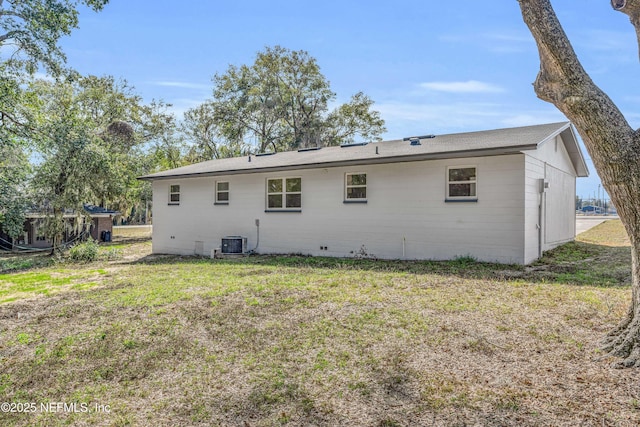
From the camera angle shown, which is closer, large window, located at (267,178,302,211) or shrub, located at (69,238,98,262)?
large window, located at (267,178,302,211)

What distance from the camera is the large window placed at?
12164mm

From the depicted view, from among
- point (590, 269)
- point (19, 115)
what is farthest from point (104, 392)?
point (19, 115)

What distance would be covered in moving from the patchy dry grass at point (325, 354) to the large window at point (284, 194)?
17.5 ft

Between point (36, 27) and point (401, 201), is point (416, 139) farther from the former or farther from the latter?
point (36, 27)

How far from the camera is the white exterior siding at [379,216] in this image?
8.89m

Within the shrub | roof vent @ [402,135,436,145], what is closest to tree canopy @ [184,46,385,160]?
roof vent @ [402,135,436,145]

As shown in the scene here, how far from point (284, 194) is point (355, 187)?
Result: 263 centimetres

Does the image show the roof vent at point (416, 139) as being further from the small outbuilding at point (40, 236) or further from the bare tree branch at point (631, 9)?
the small outbuilding at point (40, 236)

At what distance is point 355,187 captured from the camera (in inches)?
436

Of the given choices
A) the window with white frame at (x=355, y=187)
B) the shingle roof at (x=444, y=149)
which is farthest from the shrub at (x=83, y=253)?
the window with white frame at (x=355, y=187)

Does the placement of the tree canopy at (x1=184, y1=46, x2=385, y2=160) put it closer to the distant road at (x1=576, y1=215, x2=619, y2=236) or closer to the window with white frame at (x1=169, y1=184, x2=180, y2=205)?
the window with white frame at (x1=169, y1=184, x2=180, y2=205)

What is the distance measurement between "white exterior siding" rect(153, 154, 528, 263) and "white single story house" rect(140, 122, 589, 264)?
0.09 ft

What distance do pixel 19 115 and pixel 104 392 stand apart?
1147 centimetres

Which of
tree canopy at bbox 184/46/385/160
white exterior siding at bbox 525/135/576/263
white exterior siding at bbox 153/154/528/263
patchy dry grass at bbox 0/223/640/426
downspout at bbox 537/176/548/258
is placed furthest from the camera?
tree canopy at bbox 184/46/385/160
